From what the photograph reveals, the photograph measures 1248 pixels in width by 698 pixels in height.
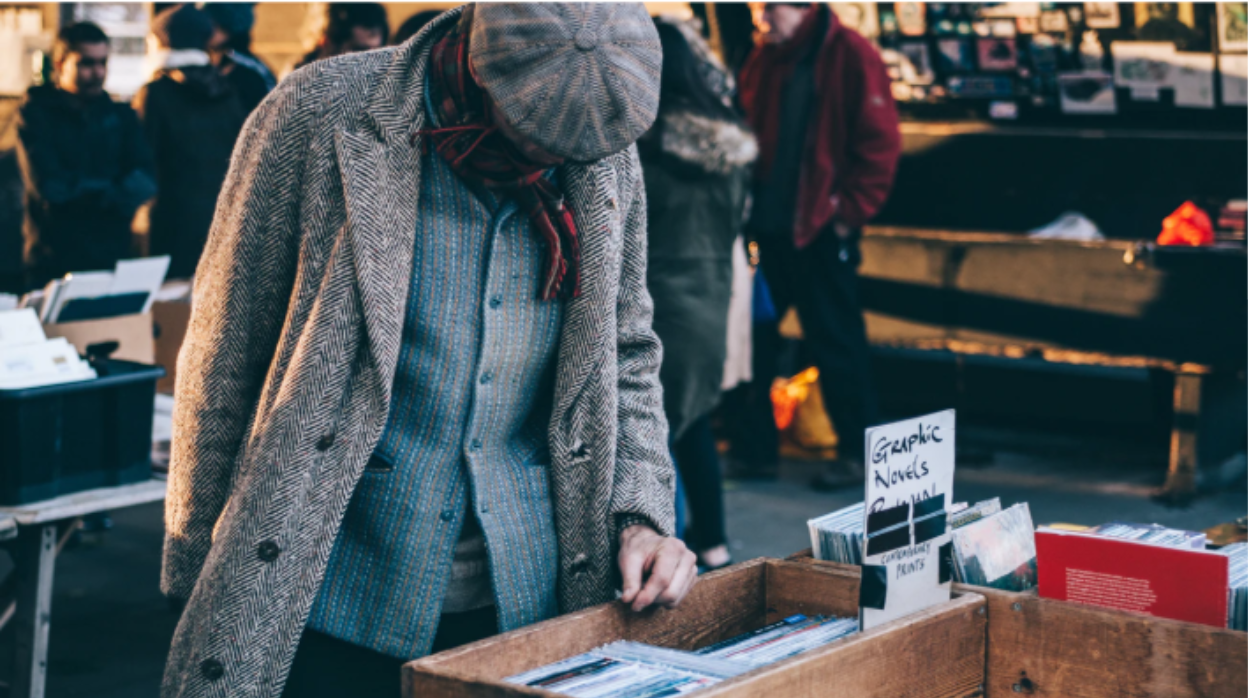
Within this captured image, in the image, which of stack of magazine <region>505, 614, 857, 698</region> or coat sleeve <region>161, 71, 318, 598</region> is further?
coat sleeve <region>161, 71, 318, 598</region>

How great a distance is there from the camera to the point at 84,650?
4602 mm

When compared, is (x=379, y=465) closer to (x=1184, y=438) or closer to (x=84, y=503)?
(x=84, y=503)

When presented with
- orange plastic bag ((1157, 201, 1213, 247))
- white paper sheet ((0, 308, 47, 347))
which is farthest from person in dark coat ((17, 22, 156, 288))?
orange plastic bag ((1157, 201, 1213, 247))

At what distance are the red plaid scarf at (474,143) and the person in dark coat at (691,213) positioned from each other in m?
2.43

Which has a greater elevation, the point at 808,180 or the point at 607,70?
the point at 607,70

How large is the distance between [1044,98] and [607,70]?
5729 millimetres

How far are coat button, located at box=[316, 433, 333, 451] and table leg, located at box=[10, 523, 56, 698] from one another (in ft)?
6.27

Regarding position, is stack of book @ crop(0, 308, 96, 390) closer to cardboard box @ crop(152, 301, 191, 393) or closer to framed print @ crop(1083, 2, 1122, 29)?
cardboard box @ crop(152, 301, 191, 393)

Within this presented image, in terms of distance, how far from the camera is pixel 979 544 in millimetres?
2102

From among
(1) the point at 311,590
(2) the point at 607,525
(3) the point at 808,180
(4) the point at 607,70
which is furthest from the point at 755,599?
(3) the point at 808,180

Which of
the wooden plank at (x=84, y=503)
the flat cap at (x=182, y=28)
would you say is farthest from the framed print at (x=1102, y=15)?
the wooden plank at (x=84, y=503)

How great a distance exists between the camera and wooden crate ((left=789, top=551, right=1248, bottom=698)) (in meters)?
1.81

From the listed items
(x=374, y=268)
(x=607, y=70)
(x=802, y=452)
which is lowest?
(x=802, y=452)

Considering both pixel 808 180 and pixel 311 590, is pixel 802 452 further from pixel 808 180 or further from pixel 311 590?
pixel 311 590
